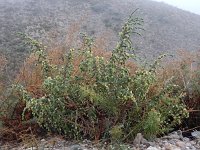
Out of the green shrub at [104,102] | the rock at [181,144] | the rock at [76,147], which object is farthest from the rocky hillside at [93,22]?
the rock at [181,144]

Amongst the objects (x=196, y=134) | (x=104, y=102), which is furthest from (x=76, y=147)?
(x=196, y=134)

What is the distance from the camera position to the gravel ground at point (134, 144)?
165 inches

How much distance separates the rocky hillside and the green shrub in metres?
10.9

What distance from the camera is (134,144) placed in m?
4.28

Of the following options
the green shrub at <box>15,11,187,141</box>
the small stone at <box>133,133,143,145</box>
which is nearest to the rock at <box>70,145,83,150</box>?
the green shrub at <box>15,11,187,141</box>

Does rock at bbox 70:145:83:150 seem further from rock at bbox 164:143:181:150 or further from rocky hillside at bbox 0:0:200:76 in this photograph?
rocky hillside at bbox 0:0:200:76

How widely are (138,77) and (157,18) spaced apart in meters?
21.4

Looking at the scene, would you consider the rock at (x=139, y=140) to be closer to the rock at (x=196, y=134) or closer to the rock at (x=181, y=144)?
the rock at (x=181, y=144)

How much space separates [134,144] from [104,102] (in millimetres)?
494

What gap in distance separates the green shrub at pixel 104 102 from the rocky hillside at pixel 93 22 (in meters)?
10.9

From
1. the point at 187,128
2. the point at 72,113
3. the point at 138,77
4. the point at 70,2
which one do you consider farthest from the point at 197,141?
the point at 70,2

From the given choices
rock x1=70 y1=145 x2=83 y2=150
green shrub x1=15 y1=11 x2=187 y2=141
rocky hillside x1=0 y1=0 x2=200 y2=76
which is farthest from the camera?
rocky hillside x1=0 y1=0 x2=200 y2=76

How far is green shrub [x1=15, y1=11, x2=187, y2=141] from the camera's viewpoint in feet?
14.1

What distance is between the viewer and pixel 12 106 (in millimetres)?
4938
